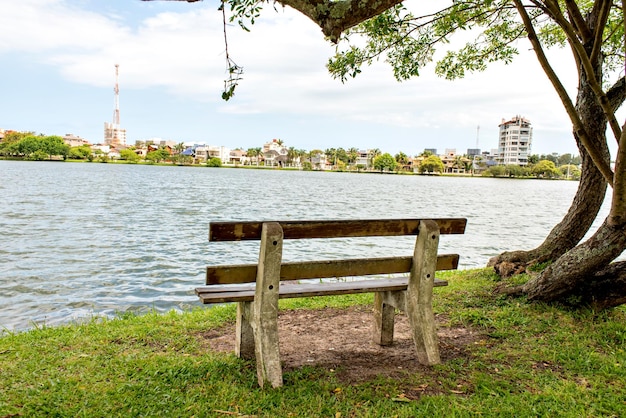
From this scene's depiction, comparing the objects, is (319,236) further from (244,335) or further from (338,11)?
(338,11)

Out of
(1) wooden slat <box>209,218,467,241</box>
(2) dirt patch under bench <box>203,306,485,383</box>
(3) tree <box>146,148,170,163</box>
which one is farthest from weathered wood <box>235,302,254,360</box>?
(3) tree <box>146,148,170,163</box>

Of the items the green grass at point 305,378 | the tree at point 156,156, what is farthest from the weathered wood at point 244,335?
the tree at point 156,156

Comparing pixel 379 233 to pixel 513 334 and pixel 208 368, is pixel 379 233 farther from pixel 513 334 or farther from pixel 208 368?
pixel 513 334

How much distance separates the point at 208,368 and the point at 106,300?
5.80 meters

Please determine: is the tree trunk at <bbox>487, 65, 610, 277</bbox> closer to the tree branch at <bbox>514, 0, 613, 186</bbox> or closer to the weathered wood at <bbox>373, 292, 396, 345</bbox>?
the tree branch at <bbox>514, 0, 613, 186</bbox>

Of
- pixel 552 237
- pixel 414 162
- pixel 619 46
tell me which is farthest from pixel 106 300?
pixel 414 162

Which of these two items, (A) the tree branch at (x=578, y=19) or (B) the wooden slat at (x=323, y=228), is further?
(A) the tree branch at (x=578, y=19)

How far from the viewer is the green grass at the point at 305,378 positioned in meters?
3.51

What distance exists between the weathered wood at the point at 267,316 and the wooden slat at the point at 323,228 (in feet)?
0.36

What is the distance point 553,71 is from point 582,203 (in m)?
2.49

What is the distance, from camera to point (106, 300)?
9.20 m

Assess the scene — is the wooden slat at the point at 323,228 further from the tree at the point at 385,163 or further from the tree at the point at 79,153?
the tree at the point at 385,163

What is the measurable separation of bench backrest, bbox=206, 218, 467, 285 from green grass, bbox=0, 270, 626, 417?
34.0 inches

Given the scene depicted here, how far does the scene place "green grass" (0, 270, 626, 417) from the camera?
3506 mm
